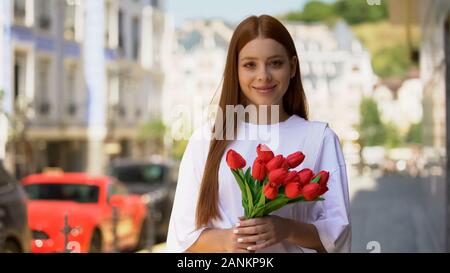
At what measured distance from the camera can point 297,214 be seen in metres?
1.70

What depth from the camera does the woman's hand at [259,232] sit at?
1550 mm

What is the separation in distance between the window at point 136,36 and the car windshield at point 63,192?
19.0m

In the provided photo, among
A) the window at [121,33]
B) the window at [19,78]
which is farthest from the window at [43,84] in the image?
the window at [121,33]

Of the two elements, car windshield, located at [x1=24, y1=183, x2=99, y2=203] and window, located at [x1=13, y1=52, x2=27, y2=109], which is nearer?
car windshield, located at [x1=24, y1=183, x2=99, y2=203]

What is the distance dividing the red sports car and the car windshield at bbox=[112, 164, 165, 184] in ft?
7.08

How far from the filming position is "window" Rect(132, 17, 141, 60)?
2872cm

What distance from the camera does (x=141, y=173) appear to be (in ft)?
45.0

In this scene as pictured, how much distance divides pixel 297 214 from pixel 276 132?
0.14 metres

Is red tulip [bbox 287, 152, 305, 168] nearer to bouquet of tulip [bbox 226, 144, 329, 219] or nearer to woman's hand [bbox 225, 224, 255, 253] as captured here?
bouquet of tulip [bbox 226, 144, 329, 219]

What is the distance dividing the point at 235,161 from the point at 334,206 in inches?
9.0

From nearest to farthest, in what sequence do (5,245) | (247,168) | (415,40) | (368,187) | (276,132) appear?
(247,168) → (276,132) → (5,245) → (368,187) → (415,40)

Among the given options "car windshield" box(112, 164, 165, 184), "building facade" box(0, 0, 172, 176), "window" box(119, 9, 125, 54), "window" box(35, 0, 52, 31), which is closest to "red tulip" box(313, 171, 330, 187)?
"car windshield" box(112, 164, 165, 184)

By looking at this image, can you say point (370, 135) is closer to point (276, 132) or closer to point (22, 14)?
point (22, 14)
